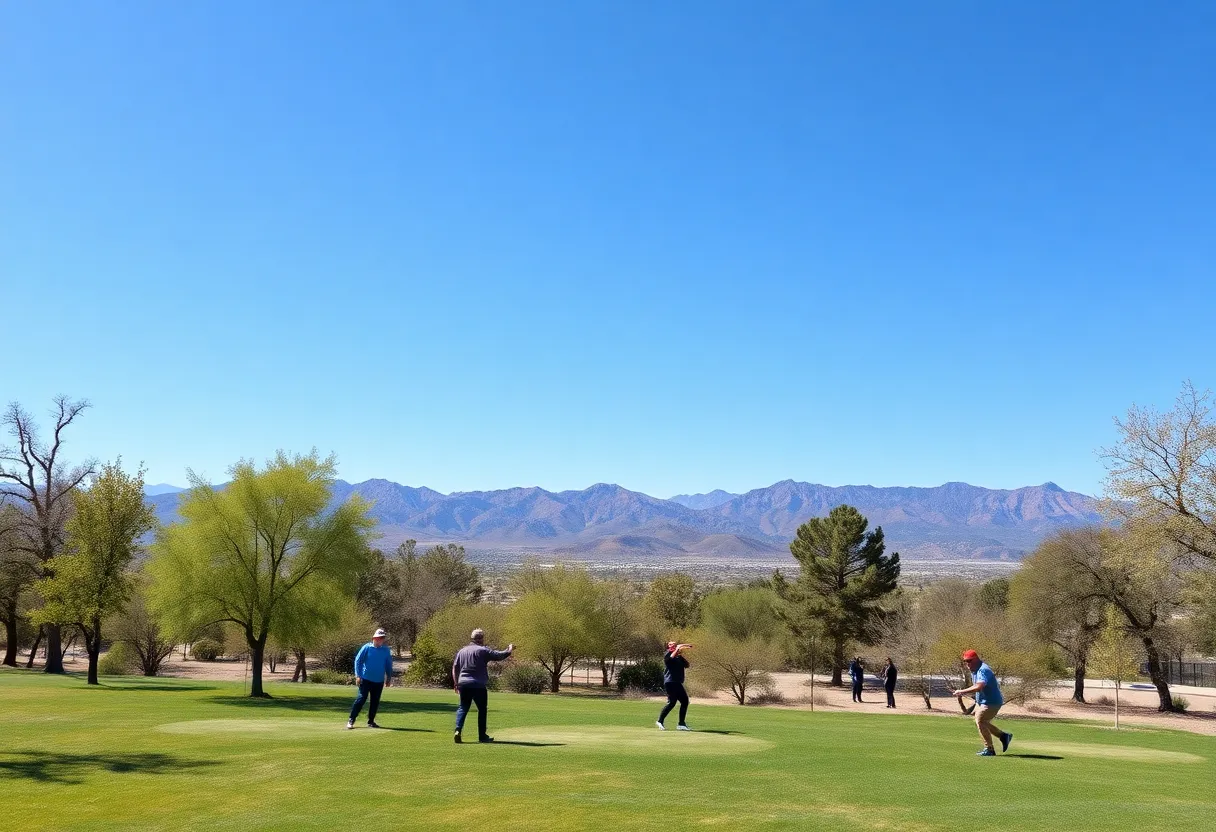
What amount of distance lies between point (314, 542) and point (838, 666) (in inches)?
1621

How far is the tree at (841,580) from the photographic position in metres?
58.3

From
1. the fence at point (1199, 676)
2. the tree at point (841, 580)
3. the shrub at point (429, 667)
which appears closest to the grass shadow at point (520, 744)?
the shrub at point (429, 667)

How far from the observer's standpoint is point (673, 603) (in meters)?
77.3

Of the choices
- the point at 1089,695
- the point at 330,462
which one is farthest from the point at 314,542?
the point at 1089,695

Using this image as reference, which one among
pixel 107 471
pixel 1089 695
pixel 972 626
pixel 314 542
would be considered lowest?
pixel 1089 695

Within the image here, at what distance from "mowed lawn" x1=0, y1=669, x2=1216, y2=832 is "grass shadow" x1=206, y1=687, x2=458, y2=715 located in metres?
2.70

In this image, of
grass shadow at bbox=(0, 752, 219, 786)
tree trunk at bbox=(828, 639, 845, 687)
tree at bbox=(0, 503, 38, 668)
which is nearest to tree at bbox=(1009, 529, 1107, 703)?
tree trunk at bbox=(828, 639, 845, 687)

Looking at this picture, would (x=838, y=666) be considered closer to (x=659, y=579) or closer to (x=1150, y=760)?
(x=659, y=579)

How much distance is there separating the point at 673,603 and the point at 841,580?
2100 cm

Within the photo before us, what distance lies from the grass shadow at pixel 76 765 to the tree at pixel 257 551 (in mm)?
15139

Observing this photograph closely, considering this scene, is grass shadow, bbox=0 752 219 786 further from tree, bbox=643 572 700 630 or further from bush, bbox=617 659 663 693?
tree, bbox=643 572 700 630

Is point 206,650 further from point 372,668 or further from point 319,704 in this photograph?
point 372,668

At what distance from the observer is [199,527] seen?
29219mm

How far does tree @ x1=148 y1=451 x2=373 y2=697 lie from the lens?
2897cm
